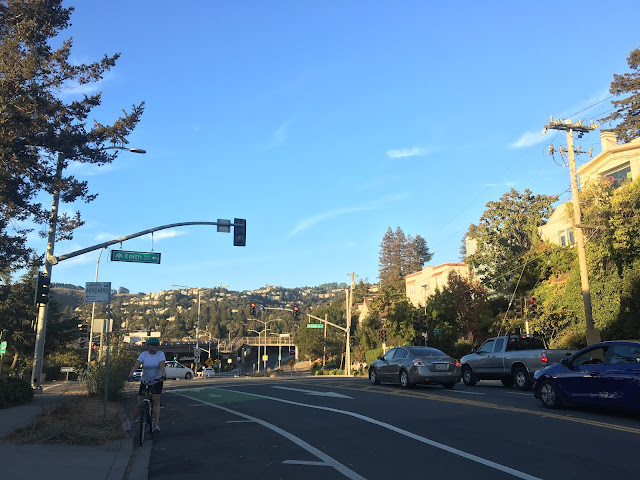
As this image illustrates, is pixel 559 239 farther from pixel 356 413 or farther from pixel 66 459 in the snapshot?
pixel 66 459

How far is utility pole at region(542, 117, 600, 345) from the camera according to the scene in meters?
24.1

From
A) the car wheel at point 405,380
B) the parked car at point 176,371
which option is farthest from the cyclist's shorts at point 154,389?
the parked car at point 176,371

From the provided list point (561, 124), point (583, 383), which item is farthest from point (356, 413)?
point (561, 124)

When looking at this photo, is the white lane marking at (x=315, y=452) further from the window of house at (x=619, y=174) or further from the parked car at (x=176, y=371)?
→ the parked car at (x=176, y=371)

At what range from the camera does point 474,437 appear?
28.7 ft

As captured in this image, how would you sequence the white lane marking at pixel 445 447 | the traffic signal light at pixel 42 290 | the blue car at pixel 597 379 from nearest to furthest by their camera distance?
the white lane marking at pixel 445 447 → the blue car at pixel 597 379 → the traffic signal light at pixel 42 290

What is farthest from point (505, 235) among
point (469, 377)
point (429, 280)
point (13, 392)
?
point (13, 392)

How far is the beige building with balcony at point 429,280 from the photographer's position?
53.6 metres

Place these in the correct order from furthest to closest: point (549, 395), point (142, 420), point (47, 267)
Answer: point (47, 267)
point (549, 395)
point (142, 420)

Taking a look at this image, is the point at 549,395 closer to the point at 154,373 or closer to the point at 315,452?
the point at 315,452

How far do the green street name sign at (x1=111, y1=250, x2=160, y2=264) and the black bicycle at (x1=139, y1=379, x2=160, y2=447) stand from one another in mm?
14225

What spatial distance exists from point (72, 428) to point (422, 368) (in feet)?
36.4

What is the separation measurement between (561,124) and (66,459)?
91.1 ft

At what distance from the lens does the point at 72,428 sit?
30.2ft
